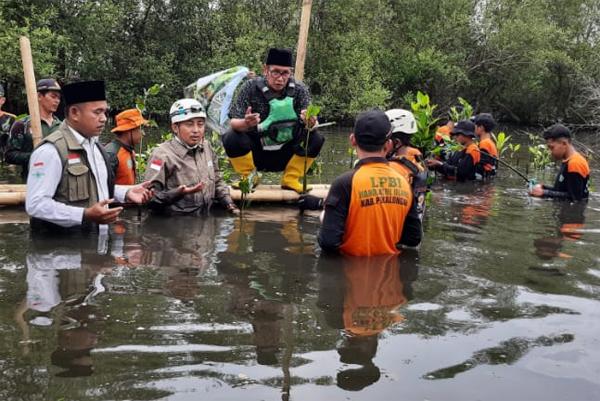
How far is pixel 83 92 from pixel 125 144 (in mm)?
1994

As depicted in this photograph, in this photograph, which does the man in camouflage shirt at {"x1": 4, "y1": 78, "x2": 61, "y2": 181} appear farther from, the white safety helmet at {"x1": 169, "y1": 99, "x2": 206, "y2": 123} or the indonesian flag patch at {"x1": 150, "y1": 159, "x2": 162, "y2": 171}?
the white safety helmet at {"x1": 169, "y1": 99, "x2": 206, "y2": 123}

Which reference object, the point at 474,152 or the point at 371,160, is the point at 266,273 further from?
the point at 474,152

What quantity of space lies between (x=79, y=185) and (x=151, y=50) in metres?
29.4

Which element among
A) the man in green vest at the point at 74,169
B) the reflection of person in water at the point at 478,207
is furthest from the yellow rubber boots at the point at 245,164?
the reflection of person in water at the point at 478,207

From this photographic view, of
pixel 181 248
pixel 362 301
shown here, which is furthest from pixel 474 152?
pixel 362 301

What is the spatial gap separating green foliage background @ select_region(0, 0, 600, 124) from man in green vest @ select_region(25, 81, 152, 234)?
66.6 feet

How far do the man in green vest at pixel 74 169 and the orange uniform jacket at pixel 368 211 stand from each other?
1.75 meters

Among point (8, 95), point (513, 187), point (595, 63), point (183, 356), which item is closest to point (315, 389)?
point (183, 356)

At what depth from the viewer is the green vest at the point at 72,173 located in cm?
542

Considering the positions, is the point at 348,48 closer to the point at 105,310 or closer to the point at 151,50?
the point at 151,50

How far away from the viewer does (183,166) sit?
7098 millimetres

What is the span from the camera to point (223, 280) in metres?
4.93

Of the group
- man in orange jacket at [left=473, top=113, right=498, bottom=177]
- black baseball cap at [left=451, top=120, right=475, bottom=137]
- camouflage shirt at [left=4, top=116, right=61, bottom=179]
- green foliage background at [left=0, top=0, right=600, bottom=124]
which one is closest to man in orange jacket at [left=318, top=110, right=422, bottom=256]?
camouflage shirt at [left=4, top=116, right=61, bottom=179]

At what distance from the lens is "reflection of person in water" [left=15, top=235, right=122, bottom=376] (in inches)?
137
